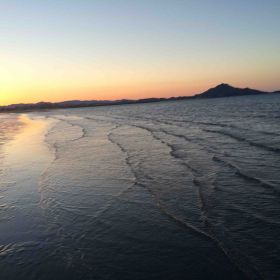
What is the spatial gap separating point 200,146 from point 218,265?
16267 millimetres

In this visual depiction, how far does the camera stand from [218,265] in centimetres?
688

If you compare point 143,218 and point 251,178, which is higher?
point 143,218

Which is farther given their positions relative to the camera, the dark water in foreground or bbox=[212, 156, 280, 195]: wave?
bbox=[212, 156, 280, 195]: wave

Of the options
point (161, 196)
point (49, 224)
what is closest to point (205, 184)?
point (161, 196)

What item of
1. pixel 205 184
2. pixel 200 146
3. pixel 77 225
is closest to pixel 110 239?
pixel 77 225

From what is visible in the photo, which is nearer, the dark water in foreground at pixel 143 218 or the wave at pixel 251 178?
the dark water in foreground at pixel 143 218

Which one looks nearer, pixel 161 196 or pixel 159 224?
pixel 159 224

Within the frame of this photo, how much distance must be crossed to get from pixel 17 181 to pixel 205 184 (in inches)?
302

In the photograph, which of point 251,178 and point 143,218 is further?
point 251,178

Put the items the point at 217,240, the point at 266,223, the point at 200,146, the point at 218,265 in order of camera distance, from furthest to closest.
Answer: the point at 200,146 → the point at 266,223 → the point at 217,240 → the point at 218,265

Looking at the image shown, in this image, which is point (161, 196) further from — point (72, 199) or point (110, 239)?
point (110, 239)

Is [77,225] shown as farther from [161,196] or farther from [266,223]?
[266,223]

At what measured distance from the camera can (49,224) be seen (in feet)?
31.4

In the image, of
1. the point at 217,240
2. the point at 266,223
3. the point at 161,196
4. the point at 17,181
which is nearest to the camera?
the point at 217,240
